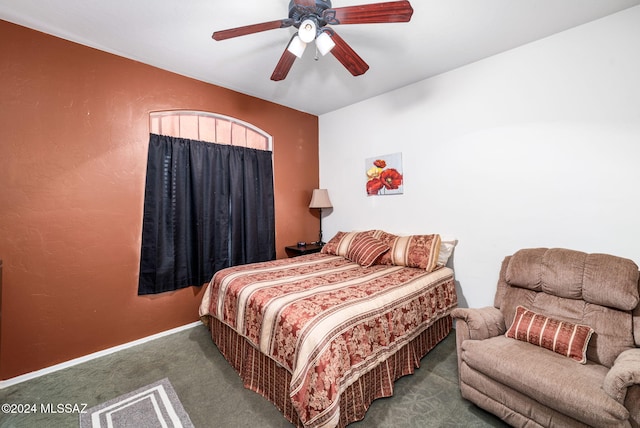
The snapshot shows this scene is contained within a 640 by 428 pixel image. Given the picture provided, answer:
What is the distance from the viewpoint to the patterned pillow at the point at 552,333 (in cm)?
160

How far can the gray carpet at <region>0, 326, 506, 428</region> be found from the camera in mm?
1665

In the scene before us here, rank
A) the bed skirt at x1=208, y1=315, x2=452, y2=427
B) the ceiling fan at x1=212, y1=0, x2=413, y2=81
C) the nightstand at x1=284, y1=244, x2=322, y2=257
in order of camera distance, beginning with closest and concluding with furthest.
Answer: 1. the ceiling fan at x1=212, y1=0, x2=413, y2=81
2. the bed skirt at x1=208, y1=315, x2=452, y2=427
3. the nightstand at x1=284, y1=244, x2=322, y2=257

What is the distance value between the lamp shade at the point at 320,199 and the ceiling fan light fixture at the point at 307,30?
2.42m

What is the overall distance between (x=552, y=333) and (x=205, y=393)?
2382 millimetres

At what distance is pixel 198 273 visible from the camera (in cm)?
299

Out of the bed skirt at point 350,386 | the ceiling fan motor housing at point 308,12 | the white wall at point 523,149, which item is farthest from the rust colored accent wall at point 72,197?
the white wall at point 523,149

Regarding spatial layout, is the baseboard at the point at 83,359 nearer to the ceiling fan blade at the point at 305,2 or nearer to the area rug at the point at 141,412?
the area rug at the point at 141,412

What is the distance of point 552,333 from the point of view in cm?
168

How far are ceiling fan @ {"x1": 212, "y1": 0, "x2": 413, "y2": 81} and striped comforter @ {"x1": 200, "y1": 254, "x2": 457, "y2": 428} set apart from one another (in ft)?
5.67

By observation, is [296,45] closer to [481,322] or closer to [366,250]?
[366,250]

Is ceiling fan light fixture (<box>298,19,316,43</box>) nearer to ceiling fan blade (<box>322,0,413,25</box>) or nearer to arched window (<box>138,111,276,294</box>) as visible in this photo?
ceiling fan blade (<box>322,0,413,25</box>)

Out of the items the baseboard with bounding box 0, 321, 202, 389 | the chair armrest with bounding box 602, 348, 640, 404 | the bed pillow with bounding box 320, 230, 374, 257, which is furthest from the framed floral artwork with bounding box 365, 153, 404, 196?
the baseboard with bounding box 0, 321, 202, 389

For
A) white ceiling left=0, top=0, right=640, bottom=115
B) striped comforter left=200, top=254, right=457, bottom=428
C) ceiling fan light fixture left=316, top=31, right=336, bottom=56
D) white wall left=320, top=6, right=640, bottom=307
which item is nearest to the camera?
striped comforter left=200, top=254, right=457, bottom=428

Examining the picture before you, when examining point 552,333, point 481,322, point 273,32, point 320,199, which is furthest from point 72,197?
point 552,333
